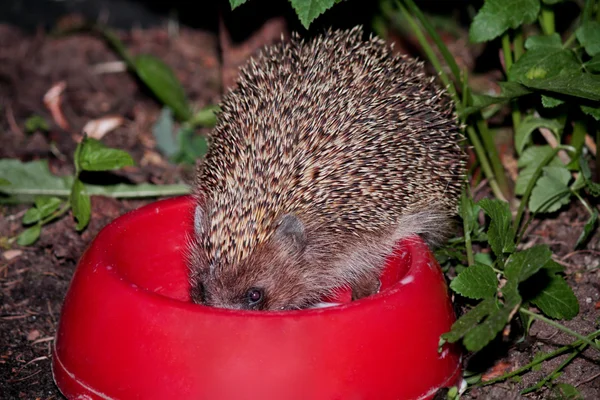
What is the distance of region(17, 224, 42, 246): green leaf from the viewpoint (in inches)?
181

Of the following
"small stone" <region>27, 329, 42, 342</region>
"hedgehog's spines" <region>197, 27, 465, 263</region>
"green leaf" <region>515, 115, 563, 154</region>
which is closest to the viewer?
"hedgehog's spines" <region>197, 27, 465, 263</region>

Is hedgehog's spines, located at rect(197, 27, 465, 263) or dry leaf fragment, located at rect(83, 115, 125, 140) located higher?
dry leaf fragment, located at rect(83, 115, 125, 140)

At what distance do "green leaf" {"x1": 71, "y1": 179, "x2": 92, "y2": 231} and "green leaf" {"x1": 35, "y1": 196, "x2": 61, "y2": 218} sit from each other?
0.99 ft

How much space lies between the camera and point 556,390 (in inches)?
137

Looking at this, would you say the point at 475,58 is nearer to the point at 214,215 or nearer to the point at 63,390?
the point at 214,215

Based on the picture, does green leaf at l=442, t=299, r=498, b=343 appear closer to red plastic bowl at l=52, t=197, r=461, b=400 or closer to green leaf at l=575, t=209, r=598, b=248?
red plastic bowl at l=52, t=197, r=461, b=400

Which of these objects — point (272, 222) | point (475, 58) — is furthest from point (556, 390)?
point (475, 58)

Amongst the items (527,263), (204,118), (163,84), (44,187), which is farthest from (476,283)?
(163,84)

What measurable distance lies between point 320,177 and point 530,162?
1330 mm

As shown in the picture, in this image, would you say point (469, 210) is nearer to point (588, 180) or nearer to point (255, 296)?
point (588, 180)

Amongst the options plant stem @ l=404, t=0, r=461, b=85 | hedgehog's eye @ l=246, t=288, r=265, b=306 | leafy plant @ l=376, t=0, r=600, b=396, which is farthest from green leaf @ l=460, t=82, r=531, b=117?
hedgehog's eye @ l=246, t=288, r=265, b=306

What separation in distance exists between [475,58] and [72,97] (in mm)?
3047

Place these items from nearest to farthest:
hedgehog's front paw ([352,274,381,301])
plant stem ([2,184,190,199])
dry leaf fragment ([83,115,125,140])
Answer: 1. hedgehog's front paw ([352,274,381,301])
2. plant stem ([2,184,190,199])
3. dry leaf fragment ([83,115,125,140])

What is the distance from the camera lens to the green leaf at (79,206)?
4395 mm
